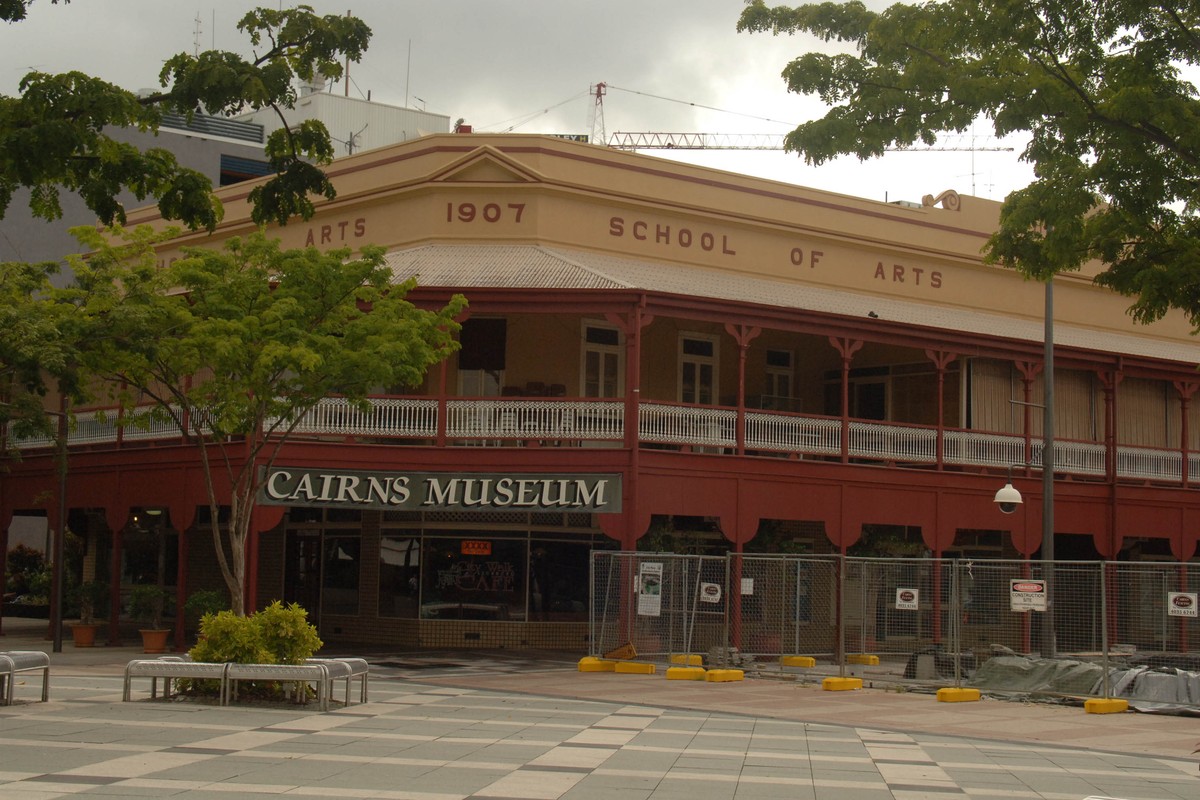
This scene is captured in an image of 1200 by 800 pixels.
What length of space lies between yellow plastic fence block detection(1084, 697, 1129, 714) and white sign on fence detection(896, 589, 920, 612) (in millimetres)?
3410

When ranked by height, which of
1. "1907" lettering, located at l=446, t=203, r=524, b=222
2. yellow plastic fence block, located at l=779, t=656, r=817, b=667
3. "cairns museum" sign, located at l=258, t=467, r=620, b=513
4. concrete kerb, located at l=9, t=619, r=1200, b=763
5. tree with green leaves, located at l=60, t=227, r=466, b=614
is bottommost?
concrete kerb, located at l=9, t=619, r=1200, b=763

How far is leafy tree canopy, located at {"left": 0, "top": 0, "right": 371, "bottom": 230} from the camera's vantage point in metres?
10.1

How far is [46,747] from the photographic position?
12.8m

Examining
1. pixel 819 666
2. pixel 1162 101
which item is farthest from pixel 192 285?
pixel 1162 101

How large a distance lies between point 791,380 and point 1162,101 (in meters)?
19.5

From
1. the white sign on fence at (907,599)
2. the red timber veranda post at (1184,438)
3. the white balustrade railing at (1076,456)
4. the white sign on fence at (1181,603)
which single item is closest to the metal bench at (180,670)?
the white sign on fence at (907,599)

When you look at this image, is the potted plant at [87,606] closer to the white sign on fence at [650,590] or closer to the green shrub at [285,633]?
the white sign on fence at [650,590]

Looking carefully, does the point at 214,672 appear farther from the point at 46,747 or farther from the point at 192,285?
the point at 192,285

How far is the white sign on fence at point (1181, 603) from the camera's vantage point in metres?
19.6

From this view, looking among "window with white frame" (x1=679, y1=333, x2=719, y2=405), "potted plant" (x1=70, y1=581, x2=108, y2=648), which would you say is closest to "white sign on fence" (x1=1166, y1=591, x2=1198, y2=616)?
"window with white frame" (x1=679, y1=333, x2=719, y2=405)

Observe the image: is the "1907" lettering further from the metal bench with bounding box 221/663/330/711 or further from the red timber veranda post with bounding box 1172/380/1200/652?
the metal bench with bounding box 221/663/330/711

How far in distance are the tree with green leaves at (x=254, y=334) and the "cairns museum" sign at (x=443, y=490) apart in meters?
1.51

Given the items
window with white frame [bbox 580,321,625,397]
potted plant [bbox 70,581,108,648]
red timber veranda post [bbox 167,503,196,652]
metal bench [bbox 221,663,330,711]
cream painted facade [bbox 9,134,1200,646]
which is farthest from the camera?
window with white frame [bbox 580,321,625,397]

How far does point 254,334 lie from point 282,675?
7.62 meters
